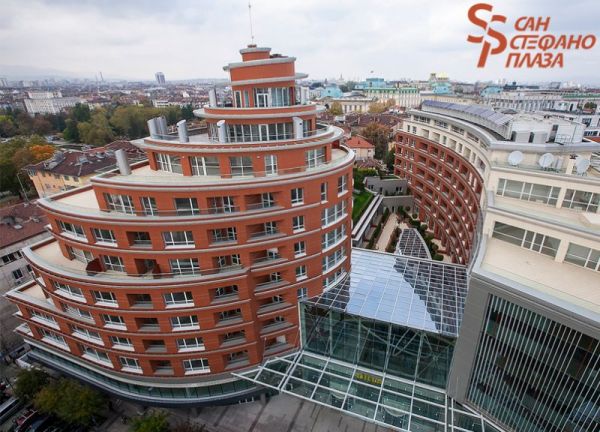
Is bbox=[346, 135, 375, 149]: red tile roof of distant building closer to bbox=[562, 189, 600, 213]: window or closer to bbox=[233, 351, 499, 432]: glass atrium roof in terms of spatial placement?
bbox=[562, 189, 600, 213]: window

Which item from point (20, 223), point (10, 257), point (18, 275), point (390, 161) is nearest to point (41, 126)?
point (20, 223)

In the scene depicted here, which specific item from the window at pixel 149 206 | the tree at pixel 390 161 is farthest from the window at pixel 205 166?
the tree at pixel 390 161

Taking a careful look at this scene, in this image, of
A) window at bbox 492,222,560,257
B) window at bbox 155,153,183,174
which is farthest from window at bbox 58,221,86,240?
window at bbox 492,222,560,257

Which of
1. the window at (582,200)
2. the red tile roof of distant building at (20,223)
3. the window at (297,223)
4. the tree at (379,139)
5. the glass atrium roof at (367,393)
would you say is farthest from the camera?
the tree at (379,139)

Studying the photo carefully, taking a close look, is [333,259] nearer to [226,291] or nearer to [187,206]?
[226,291]

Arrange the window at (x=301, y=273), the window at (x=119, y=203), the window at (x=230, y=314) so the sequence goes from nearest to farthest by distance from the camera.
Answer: the window at (x=119, y=203)
the window at (x=230, y=314)
the window at (x=301, y=273)

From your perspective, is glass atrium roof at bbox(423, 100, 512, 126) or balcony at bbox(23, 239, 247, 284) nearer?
balcony at bbox(23, 239, 247, 284)

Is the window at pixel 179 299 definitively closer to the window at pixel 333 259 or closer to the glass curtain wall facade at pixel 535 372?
the window at pixel 333 259
